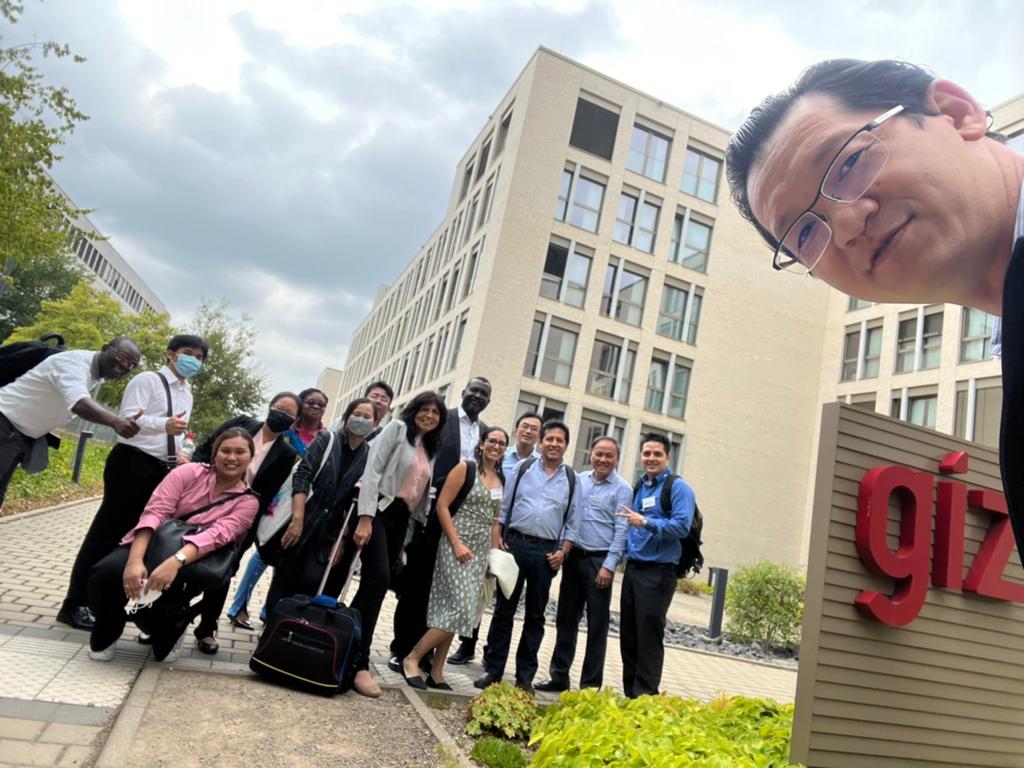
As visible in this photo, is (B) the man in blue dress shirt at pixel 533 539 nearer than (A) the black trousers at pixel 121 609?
No

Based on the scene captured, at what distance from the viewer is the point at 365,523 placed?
175 inches

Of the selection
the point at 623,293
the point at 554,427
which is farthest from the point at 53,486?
the point at 623,293

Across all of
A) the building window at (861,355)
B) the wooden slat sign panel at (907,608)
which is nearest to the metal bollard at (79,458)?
the wooden slat sign panel at (907,608)

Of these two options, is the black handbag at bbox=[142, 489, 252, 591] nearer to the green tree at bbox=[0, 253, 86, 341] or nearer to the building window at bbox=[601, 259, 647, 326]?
the building window at bbox=[601, 259, 647, 326]

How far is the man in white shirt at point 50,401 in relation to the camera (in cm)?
433

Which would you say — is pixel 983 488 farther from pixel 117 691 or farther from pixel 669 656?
pixel 669 656

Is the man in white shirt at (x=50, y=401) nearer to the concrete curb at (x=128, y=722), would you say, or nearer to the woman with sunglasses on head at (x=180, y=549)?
the woman with sunglasses on head at (x=180, y=549)

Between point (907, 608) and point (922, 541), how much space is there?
37 centimetres

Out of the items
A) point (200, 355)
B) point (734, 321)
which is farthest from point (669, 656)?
point (734, 321)

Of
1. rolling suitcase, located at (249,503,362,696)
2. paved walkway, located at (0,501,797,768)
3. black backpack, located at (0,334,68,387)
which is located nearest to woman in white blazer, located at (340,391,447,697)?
rolling suitcase, located at (249,503,362,696)

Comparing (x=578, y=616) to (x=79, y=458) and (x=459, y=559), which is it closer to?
(x=459, y=559)

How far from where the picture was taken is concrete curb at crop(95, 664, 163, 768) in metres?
2.67

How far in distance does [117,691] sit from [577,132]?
2465cm

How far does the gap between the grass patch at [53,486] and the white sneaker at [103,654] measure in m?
5.43
